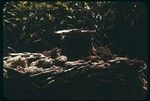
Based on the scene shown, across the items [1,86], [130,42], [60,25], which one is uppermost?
[60,25]

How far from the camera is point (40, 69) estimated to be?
2076 mm

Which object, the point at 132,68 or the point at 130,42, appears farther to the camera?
the point at 130,42

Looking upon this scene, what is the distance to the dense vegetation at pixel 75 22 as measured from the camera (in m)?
2.37

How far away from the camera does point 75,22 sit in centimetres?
247

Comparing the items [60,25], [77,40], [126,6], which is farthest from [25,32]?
[126,6]

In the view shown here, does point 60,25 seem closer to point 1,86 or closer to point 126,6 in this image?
point 126,6

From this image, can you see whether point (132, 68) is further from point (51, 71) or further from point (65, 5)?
point (65, 5)

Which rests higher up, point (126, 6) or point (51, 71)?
point (126, 6)

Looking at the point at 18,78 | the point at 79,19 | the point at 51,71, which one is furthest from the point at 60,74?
the point at 79,19

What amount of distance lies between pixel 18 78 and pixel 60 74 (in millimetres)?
221

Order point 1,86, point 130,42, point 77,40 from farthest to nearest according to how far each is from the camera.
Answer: point 130,42
point 77,40
point 1,86

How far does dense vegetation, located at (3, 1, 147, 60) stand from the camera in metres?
2.37

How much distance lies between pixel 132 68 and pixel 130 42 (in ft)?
0.96

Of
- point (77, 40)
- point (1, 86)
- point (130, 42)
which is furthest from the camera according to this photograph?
point (130, 42)
